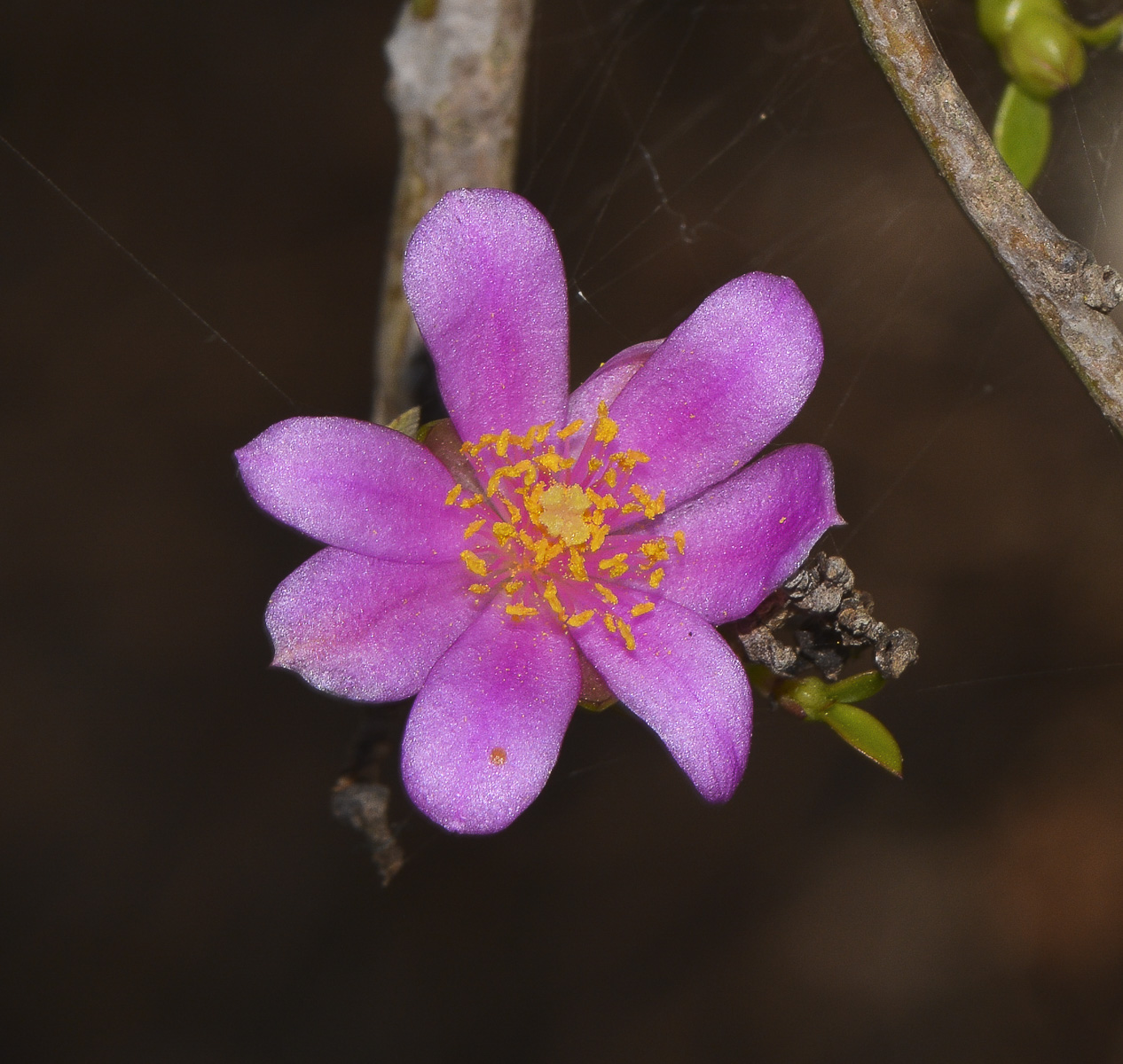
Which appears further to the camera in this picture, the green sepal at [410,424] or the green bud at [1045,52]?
the green bud at [1045,52]

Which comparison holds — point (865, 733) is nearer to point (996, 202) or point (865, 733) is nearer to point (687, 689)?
point (687, 689)

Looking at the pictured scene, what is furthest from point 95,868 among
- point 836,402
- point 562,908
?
point 836,402

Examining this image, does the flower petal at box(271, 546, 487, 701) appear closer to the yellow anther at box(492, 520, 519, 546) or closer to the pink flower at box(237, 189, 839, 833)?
the pink flower at box(237, 189, 839, 833)

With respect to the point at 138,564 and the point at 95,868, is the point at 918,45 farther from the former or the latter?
the point at 95,868

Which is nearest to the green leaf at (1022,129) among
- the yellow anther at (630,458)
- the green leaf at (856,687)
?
the yellow anther at (630,458)

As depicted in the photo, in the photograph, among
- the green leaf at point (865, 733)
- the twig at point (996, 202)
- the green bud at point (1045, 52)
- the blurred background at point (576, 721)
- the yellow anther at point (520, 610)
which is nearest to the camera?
the twig at point (996, 202)

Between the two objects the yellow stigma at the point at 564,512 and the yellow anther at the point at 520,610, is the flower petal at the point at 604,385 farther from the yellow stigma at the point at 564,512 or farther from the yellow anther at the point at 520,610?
the yellow anther at the point at 520,610
